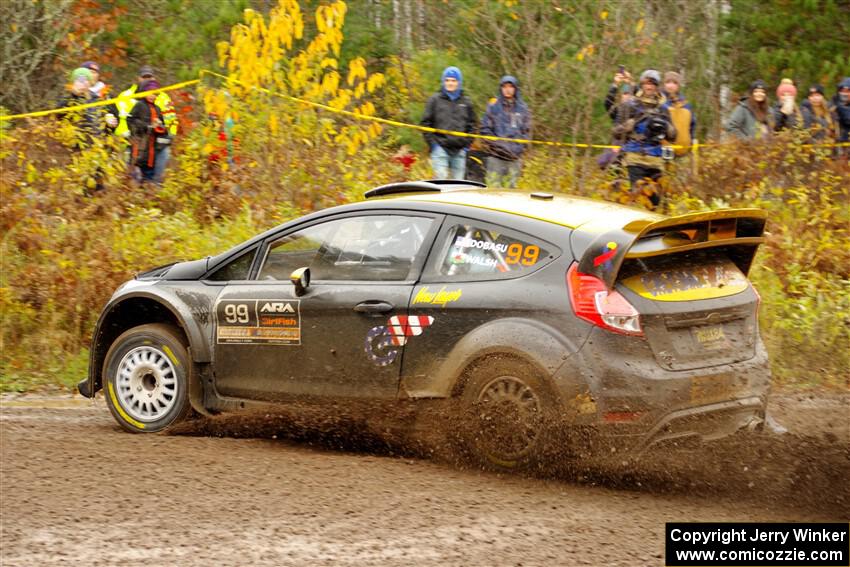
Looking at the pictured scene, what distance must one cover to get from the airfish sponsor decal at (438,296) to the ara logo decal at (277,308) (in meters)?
0.89

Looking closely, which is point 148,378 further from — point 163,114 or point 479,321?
point 163,114

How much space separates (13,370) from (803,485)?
6.84m

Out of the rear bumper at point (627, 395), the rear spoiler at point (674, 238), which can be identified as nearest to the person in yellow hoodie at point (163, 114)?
the rear spoiler at point (674, 238)

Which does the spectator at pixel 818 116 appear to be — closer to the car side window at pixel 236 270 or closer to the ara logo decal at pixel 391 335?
the car side window at pixel 236 270

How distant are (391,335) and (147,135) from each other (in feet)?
25.2

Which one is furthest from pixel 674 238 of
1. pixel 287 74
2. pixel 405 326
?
pixel 287 74

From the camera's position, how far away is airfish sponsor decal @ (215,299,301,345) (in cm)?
749

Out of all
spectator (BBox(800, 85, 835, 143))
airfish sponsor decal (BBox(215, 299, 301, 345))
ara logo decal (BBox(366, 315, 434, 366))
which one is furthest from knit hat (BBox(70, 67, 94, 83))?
spectator (BBox(800, 85, 835, 143))

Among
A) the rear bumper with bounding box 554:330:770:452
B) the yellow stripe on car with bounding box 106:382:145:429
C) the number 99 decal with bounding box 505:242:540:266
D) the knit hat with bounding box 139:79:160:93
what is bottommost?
the yellow stripe on car with bounding box 106:382:145:429

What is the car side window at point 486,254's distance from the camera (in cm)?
684

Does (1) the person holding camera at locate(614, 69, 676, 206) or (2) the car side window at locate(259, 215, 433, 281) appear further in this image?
(1) the person holding camera at locate(614, 69, 676, 206)

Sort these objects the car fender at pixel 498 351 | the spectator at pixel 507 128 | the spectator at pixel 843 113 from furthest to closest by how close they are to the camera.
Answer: the spectator at pixel 843 113
the spectator at pixel 507 128
the car fender at pixel 498 351

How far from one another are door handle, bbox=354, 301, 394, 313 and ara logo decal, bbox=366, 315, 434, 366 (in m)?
0.07

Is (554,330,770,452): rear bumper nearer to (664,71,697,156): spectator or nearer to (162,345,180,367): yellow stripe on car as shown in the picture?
(162,345,180,367): yellow stripe on car
